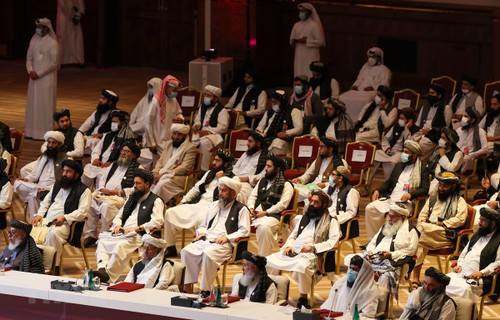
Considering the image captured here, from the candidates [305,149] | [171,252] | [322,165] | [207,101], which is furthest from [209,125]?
[171,252]

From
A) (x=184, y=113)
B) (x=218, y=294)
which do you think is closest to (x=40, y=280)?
(x=218, y=294)

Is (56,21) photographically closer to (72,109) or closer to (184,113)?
(72,109)

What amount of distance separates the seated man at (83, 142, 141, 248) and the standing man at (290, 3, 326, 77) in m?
6.04

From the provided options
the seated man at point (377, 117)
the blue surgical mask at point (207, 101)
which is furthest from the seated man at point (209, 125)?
the seated man at point (377, 117)

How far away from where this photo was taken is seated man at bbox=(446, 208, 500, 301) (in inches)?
450

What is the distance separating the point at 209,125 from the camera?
53.5ft

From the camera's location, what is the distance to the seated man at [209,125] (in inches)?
632

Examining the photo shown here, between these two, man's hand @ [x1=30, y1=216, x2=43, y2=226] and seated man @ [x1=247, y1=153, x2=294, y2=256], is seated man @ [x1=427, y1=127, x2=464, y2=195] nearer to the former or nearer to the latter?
seated man @ [x1=247, y1=153, x2=294, y2=256]

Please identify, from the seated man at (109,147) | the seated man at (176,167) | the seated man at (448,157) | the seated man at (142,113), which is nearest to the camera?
the seated man at (448,157)

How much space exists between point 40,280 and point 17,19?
1429cm

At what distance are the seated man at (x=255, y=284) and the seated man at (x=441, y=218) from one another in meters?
1.81

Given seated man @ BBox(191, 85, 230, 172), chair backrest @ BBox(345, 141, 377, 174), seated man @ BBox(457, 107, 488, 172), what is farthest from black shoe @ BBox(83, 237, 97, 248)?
seated man @ BBox(457, 107, 488, 172)

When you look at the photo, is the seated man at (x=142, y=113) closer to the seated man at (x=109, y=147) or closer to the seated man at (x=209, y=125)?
the seated man at (x=209, y=125)

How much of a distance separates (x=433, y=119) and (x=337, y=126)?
4.21ft
